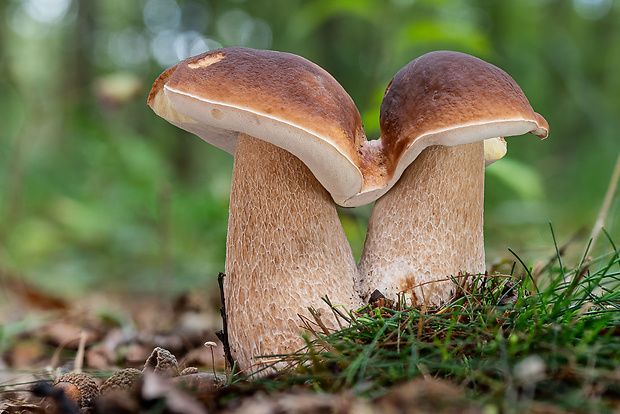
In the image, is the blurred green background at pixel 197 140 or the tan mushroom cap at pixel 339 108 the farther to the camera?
the blurred green background at pixel 197 140

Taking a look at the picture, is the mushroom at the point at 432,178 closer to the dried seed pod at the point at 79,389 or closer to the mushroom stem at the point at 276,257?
the mushroom stem at the point at 276,257

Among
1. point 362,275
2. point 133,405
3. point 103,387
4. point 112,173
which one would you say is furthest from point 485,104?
point 112,173

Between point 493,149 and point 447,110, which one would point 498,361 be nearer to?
point 447,110

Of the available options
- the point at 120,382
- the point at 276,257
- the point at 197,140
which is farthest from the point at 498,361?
the point at 197,140

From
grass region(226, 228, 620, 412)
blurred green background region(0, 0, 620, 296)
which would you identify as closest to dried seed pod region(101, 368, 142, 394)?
grass region(226, 228, 620, 412)

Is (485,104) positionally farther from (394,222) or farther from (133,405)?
(133,405)

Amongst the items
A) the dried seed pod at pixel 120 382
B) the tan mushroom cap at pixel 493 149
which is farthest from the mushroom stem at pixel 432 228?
the dried seed pod at pixel 120 382
